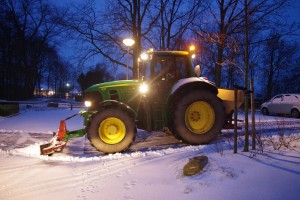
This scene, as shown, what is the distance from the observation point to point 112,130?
6934 mm

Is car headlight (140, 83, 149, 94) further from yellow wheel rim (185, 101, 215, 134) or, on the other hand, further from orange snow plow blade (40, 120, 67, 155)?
orange snow plow blade (40, 120, 67, 155)

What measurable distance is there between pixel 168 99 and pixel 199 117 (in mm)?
1012

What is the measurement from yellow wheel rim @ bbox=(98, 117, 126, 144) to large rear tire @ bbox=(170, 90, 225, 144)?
1.36m

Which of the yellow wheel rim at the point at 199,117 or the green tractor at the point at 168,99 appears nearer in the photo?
the green tractor at the point at 168,99

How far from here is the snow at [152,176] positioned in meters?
4.05

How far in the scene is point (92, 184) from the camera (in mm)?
4750

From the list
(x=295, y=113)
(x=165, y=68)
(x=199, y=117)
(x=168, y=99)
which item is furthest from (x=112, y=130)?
(x=295, y=113)

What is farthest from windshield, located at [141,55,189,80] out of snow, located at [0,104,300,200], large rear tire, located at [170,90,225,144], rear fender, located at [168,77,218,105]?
snow, located at [0,104,300,200]

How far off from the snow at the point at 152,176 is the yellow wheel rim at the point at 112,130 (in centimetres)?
42

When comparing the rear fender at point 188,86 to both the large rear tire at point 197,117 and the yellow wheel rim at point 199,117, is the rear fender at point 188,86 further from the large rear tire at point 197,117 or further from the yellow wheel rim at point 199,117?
the yellow wheel rim at point 199,117

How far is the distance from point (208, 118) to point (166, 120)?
3.82 ft

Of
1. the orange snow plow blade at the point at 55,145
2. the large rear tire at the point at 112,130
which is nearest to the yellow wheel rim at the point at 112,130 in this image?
the large rear tire at the point at 112,130

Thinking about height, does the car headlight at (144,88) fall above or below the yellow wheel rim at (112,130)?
above

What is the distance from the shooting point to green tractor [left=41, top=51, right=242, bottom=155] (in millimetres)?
7340
